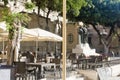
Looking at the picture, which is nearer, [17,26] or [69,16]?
[17,26]

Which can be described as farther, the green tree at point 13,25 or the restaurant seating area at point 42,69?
the restaurant seating area at point 42,69

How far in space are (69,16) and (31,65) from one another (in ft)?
84.5

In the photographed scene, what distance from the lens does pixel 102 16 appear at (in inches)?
1699

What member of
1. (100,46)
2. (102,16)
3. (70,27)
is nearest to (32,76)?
(102,16)

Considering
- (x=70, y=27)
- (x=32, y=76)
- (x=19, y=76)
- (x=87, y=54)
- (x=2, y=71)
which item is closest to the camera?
(x=2, y=71)

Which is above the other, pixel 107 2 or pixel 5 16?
pixel 107 2

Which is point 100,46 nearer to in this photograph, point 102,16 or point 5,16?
point 102,16

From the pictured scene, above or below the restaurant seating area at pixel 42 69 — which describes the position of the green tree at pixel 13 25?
above

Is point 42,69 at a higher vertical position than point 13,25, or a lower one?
lower

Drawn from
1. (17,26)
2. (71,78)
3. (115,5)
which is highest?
(115,5)

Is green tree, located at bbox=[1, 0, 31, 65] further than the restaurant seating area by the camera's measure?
No

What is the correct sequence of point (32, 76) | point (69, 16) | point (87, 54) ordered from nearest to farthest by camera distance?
point (32, 76) < point (87, 54) < point (69, 16)

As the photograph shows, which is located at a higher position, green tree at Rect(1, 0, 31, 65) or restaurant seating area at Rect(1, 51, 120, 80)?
green tree at Rect(1, 0, 31, 65)

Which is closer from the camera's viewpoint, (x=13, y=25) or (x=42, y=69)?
(x=13, y=25)
